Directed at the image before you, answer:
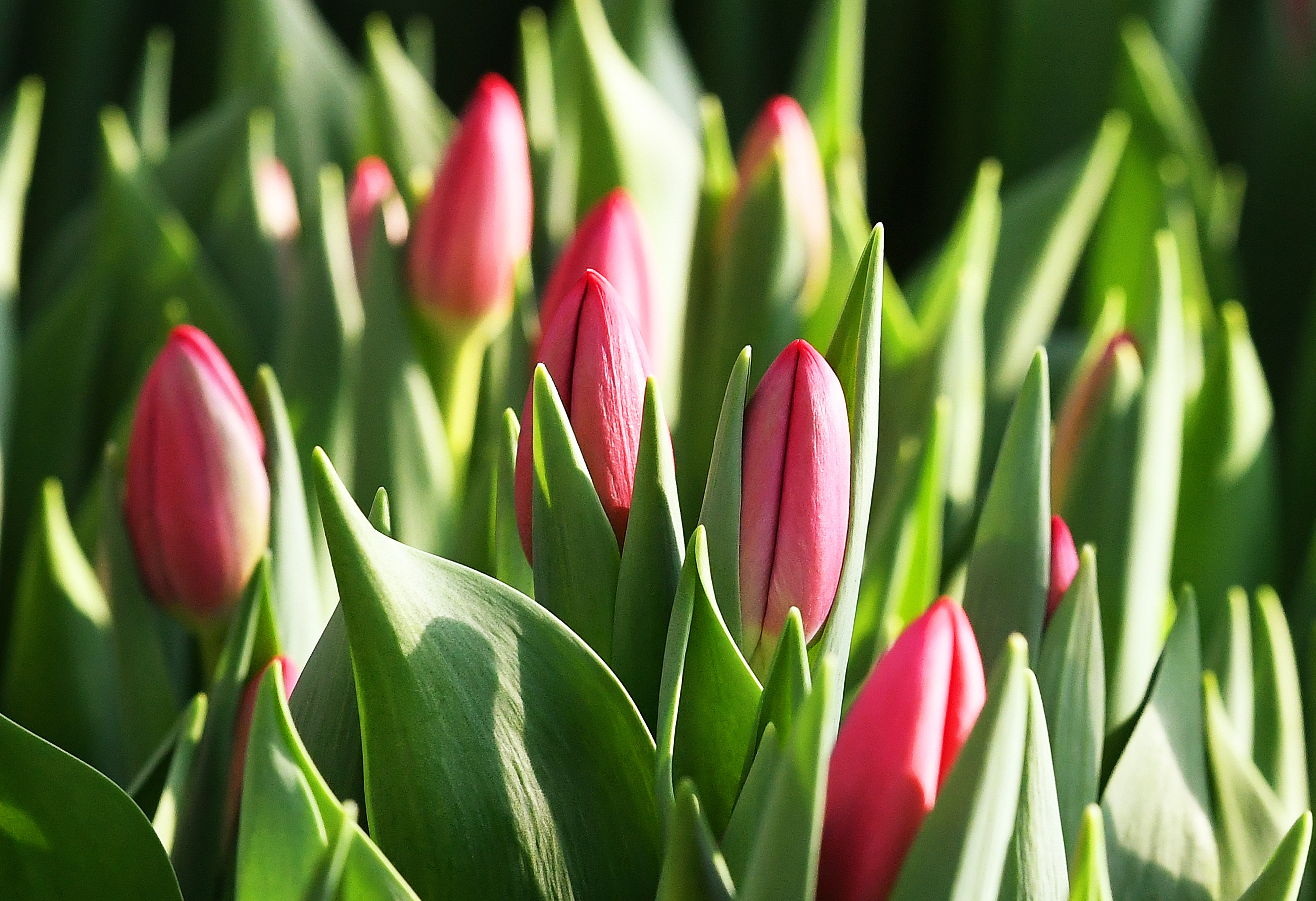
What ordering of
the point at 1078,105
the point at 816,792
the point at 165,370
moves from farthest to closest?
1. the point at 1078,105
2. the point at 165,370
3. the point at 816,792

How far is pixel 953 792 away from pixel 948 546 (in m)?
0.19

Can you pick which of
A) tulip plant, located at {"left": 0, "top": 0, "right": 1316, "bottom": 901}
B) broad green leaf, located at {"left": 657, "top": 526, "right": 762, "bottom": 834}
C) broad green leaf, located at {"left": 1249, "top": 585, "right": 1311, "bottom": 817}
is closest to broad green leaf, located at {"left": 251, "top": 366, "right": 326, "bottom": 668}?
tulip plant, located at {"left": 0, "top": 0, "right": 1316, "bottom": 901}

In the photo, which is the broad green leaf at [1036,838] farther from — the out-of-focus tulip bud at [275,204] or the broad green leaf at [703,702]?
the out-of-focus tulip bud at [275,204]

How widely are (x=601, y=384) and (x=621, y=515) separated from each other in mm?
24

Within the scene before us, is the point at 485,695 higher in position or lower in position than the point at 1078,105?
lower

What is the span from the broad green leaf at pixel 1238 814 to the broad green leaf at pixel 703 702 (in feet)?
0.35

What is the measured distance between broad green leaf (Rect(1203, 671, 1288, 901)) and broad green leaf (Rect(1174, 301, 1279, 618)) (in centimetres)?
11

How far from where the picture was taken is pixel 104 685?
1.09 ft

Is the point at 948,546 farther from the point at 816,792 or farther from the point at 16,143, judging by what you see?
the point at 16,143

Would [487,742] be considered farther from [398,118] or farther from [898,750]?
[398,118]

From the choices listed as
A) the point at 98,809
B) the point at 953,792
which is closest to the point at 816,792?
the point at 953,792

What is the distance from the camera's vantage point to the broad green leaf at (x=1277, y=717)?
0.30 meters

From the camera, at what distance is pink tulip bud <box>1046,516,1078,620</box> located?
28 cm

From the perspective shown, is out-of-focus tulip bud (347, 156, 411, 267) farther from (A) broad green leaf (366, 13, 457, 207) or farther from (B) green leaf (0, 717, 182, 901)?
(B) green leaf (0, 717, 182, 901)
